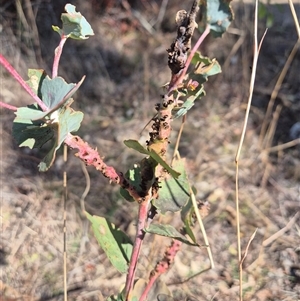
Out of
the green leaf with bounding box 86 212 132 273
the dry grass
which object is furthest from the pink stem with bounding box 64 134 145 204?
the dry grass

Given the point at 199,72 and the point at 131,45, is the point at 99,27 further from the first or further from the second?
the point at 199,72

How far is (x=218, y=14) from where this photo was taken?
19.6 inches

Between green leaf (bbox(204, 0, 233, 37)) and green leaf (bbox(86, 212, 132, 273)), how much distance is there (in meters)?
0.32

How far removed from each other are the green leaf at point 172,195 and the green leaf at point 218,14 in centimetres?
21

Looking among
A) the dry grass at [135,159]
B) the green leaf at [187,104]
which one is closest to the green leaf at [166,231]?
the green leaf at [187,104]

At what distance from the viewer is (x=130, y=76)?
6.72 feet

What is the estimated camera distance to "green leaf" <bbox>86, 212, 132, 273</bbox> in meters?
0.66

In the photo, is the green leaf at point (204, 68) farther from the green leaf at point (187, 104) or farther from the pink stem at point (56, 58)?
the pink stem at point (56, 58)

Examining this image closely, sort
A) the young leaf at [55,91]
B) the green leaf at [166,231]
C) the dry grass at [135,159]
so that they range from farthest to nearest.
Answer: the dry grass at [135,159] → the green leaf at [166,231] → the young leaf at [55,91]

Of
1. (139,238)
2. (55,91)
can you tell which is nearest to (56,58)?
(55,91)

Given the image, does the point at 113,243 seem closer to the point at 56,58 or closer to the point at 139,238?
the point at 139,238

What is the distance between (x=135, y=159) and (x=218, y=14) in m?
1.06

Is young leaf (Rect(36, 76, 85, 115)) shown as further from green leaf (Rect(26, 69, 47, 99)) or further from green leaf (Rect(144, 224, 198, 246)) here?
green leaf (Rect(144, 224, 198, 246))

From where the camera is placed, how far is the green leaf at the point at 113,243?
66 centimetres
